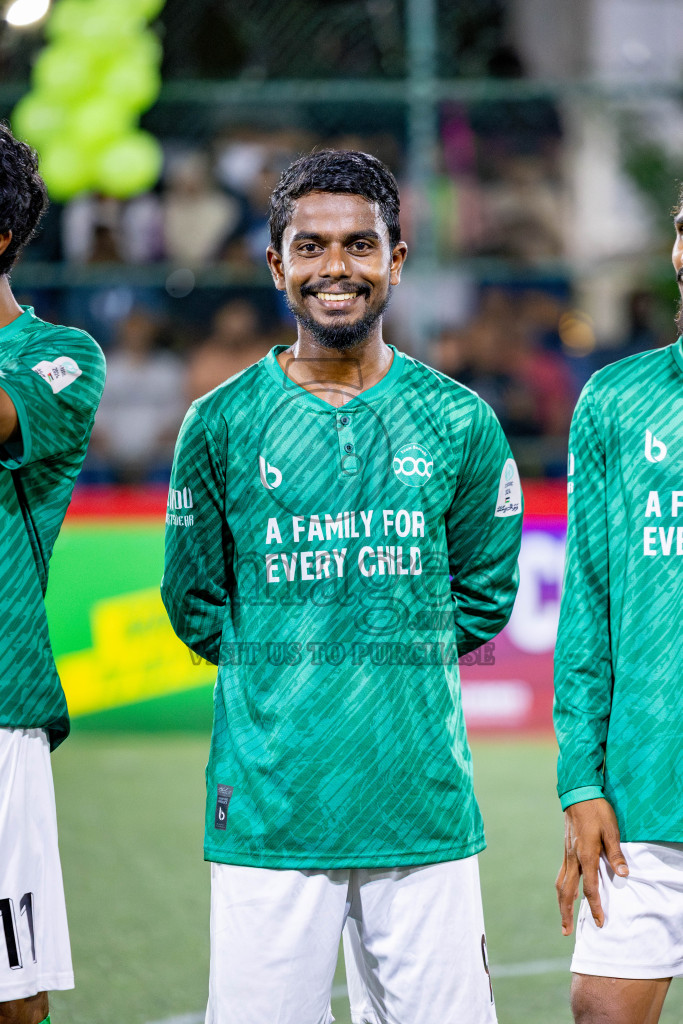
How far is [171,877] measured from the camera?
203 inches

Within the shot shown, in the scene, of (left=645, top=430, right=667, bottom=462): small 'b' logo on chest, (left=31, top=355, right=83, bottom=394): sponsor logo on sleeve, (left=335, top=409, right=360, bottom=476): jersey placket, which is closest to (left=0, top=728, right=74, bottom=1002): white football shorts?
(left=31, top=355, right=83, bottom=394): sponsor logo on sleeve

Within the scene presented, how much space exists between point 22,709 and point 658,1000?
1.22 m

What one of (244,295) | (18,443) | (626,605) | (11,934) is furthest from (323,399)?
(244,295)

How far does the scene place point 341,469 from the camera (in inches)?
97.5

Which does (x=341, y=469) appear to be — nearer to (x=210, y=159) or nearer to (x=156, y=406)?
(x=156, y=406)

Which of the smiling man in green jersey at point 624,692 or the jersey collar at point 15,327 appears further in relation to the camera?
the jersey collar at point 15,327

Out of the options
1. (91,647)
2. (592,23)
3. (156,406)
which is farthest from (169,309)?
(592,23)

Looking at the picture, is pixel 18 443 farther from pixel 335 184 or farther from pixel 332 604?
pixel 335 184

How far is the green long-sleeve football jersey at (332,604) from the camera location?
94.2 inches

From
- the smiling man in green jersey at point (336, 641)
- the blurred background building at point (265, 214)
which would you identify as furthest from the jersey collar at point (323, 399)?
the blurred background building at point (265, 214)

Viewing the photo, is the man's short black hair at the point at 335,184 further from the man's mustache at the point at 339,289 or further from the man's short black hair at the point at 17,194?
the man's short black hair at the point at 17,194

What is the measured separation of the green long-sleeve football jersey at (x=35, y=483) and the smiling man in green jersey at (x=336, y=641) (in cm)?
23

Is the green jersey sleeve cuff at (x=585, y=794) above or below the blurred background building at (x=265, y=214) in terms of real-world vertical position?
below

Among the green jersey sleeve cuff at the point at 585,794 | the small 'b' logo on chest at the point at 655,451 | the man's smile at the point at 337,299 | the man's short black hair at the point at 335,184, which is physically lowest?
the green jersey sleeve cuff at the point at 585,794
